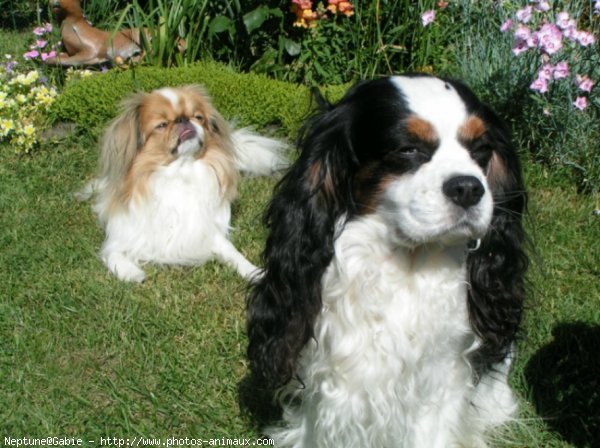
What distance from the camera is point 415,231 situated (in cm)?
209

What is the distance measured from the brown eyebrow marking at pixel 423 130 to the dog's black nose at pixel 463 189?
0.47ft

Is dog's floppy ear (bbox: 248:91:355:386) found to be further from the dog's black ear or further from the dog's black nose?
the dog's black ear

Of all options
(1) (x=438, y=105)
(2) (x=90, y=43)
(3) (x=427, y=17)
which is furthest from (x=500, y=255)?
(2) (x=90, y=43)

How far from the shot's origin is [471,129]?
210 centimetres

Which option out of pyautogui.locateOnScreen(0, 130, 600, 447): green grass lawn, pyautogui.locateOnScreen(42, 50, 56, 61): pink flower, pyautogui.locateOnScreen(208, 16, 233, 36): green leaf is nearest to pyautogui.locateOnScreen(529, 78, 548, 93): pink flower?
pyautogui.locateOnScreen(0, 130, 600, 447): green grass lawn

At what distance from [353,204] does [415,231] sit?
0.24 metres

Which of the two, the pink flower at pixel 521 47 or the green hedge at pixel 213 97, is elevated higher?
the pink flower at pixel 521 47

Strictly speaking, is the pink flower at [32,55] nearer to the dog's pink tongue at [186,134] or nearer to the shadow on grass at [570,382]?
the dog's pink tongue at [186,134]

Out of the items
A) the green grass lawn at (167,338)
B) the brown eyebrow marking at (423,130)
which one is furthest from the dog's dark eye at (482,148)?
the green grass lawn at (167,338)

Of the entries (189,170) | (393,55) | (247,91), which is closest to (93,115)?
(247,91)

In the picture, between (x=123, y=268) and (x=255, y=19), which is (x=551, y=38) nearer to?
(x=255, y=19)

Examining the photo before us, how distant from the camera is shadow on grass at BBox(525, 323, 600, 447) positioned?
2.91 m

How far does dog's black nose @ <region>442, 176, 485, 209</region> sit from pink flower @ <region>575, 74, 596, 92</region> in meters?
2.51

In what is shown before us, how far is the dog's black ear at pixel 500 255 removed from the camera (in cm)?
234
